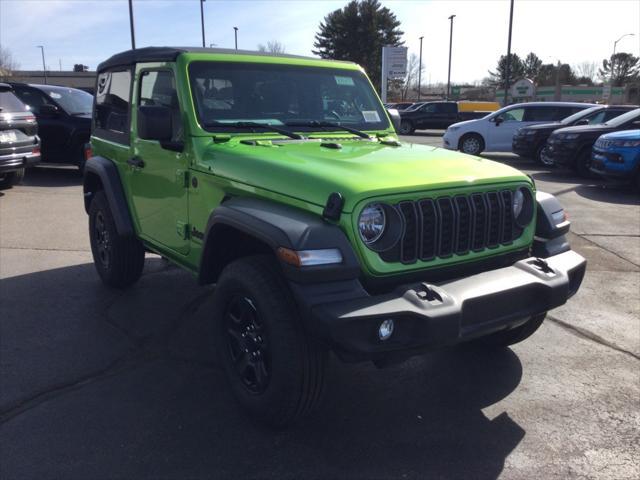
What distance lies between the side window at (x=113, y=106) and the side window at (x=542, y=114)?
44.2 feet

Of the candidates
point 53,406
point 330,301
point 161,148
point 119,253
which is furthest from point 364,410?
point 119,253

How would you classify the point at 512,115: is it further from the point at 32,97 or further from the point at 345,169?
the point at 345,169

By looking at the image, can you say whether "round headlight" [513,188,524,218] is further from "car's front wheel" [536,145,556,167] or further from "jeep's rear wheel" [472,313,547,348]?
"car's front wheel" [536,145,556,167]

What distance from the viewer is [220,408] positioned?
11.2ft

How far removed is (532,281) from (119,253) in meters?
3.48

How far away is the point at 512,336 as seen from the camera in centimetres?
404

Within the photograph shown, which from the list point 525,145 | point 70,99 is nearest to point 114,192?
point 70,99

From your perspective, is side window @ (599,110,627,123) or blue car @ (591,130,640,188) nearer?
blue car @ (591,130,640,188)

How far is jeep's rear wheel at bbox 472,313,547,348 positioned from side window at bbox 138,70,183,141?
252 centimetres

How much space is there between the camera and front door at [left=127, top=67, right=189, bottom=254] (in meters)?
3.94

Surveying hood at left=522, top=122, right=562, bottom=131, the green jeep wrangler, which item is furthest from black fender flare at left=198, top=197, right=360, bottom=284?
hood at left=522, top=122, right=562, bottom=131

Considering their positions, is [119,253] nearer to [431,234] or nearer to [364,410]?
[364,410]

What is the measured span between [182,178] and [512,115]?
1461cm

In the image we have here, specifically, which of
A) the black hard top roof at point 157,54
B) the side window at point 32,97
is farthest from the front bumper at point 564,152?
the side window at point 32,97
